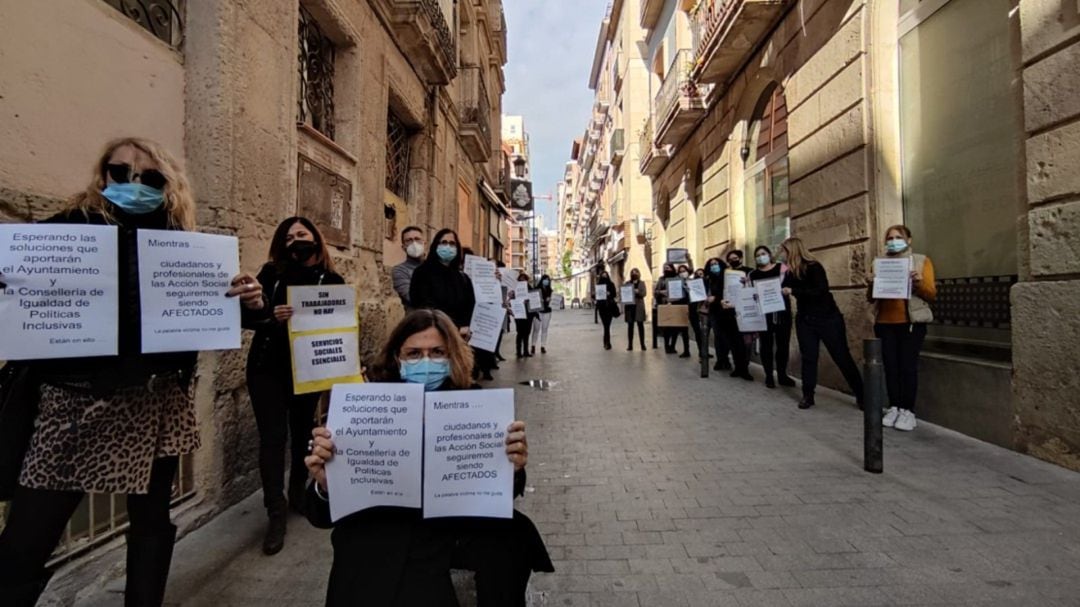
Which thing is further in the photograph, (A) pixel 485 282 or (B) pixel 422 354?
(A) pixel 485 282

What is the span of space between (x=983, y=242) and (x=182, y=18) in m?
6.81

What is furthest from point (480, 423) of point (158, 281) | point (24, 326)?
point (24, 326)

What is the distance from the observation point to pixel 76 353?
1.77 meters

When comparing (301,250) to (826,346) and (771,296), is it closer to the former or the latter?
(826,346)

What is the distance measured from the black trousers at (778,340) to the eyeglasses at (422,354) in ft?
20.0

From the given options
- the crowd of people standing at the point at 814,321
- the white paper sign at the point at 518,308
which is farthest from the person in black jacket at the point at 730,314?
the white paper sign at the point at 518,308

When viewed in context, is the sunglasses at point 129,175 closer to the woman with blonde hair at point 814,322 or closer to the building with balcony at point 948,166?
the building with balcony at point 948,166

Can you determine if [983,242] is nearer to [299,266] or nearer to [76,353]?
[299,266]

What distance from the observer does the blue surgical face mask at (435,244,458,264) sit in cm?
448

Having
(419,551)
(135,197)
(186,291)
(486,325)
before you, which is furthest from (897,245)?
(135,197)

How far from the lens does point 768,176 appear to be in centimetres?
977

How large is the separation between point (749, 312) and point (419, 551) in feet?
21.2

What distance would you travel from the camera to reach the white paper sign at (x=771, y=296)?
6668mm

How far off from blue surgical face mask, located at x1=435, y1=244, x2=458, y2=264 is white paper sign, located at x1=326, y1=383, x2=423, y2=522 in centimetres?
291
